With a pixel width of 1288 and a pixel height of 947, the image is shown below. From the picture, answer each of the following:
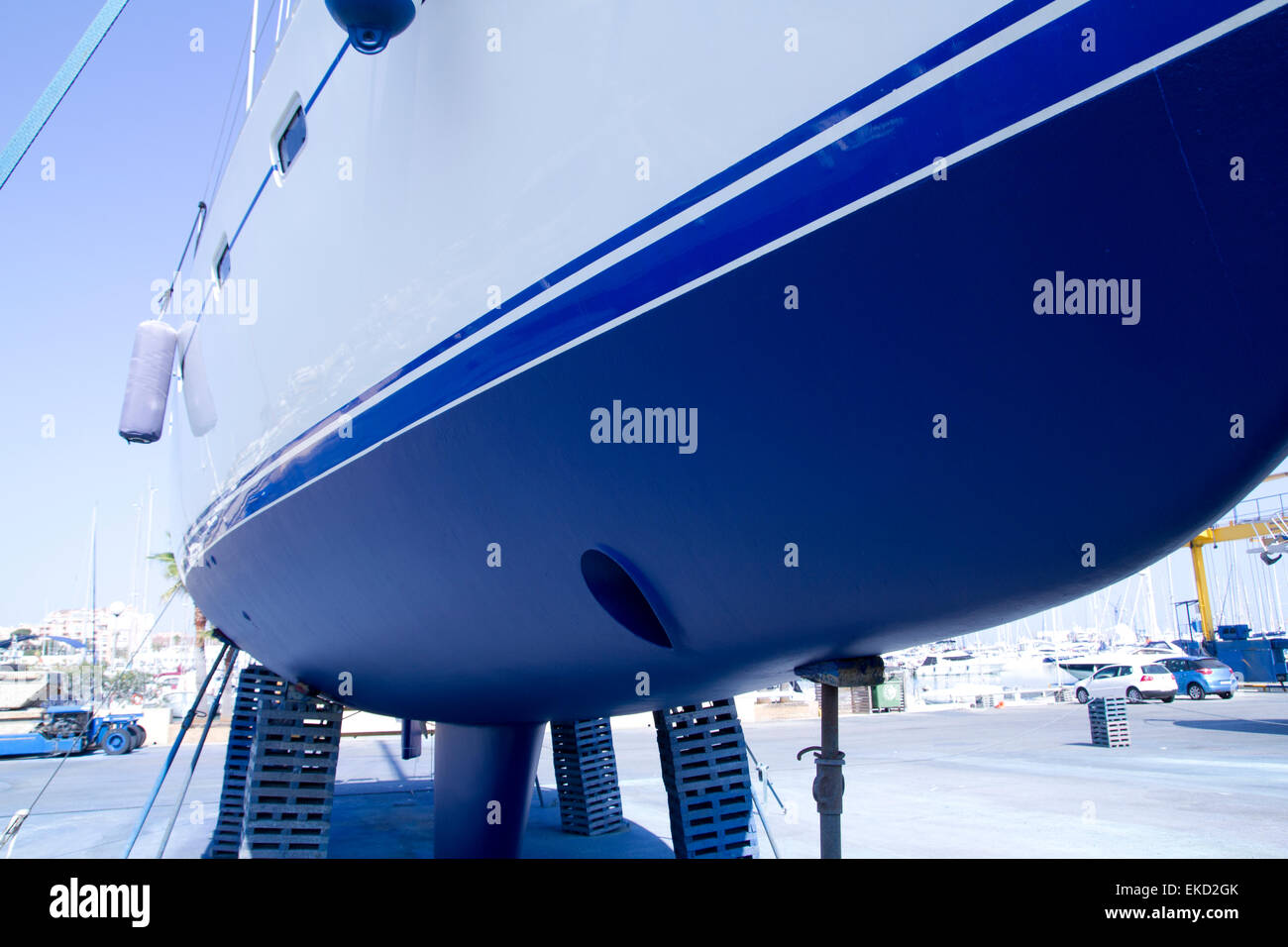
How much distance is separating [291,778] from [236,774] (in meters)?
2.98

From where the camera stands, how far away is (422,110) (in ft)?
7.73

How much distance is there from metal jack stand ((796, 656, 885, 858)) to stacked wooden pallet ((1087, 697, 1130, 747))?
45.6 ft

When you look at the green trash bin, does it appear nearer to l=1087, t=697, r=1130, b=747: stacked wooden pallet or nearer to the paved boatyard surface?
the paved boatyard surface

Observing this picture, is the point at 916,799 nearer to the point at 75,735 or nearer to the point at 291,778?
the point at 291,778

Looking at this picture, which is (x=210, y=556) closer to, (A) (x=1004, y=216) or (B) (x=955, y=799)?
(A) (x=1004, y=216)

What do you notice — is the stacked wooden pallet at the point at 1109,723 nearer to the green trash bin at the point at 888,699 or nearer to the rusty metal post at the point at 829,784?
the green trash bin at the point at 888,699

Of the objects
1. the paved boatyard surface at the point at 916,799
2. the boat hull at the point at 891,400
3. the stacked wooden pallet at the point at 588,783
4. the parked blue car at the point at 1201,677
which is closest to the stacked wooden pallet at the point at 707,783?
the paved boatyard surface at the point at 916,799

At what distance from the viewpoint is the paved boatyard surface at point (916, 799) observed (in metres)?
7.52

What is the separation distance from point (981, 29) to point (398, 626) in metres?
2.84

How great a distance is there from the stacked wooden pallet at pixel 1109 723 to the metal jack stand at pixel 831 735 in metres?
13.9

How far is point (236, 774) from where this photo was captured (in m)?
8.11

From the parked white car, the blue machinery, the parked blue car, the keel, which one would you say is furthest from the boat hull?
the parked blue car

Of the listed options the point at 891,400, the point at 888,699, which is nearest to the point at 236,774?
the point at 891,400
